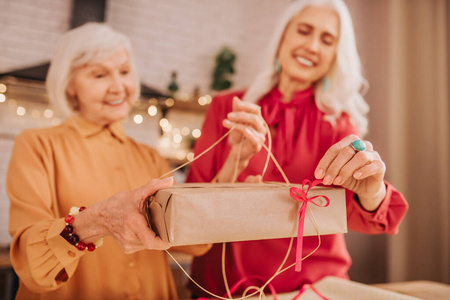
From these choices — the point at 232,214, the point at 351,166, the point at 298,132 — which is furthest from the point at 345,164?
the point at 298,132

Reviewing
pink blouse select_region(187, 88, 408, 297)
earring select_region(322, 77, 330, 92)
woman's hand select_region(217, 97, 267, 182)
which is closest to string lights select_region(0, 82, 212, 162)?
pink blouse select_region(187, 88, 408, 297)

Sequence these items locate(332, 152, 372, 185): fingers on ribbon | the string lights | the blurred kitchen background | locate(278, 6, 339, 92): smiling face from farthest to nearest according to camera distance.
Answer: the string lights < the blurred kitchen background < locate(278, 6, 339, 92): smiling face < locate(332, 152, 372, 185): fingers on ribbon

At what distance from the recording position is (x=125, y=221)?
674mm

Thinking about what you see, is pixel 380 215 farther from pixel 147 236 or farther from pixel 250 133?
pixel 147 236

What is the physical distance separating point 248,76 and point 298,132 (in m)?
2.40

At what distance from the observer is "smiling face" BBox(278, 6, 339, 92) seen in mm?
1169

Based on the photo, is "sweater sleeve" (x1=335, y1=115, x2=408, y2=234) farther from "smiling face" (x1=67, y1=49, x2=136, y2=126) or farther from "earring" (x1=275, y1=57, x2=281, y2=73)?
"smiling face" (x1=67, y1=49, x2=136, y2=126)

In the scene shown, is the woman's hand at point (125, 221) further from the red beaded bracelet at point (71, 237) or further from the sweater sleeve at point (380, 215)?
the sweater sleeve at point (380, 215)

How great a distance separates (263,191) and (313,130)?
0.59 m

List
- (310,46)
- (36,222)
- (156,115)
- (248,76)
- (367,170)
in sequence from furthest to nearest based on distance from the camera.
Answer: (248,76), (156,115), (310,46), (36,222), (367,170)

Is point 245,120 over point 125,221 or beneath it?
over

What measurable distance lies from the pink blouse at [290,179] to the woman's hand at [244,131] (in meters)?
0.13

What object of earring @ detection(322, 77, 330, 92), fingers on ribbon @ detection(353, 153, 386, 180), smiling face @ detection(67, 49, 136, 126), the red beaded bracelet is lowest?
the red beaded bracelet

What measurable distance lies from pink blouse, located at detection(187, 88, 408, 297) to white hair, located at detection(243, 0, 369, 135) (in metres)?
0.03
